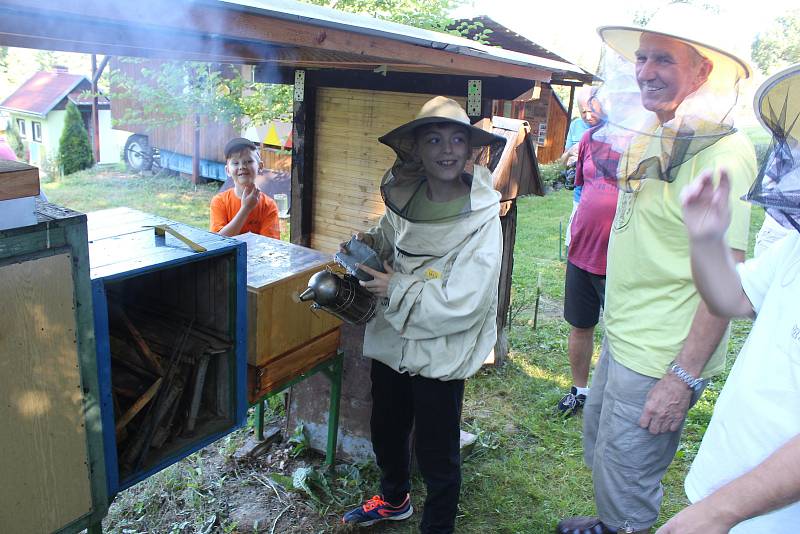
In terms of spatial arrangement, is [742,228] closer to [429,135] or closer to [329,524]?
[429,135]

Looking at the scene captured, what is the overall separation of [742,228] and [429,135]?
3.73ft

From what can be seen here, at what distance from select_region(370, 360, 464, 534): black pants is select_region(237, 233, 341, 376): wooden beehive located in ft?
1.15

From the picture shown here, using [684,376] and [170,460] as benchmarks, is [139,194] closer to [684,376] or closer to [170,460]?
[170,460]

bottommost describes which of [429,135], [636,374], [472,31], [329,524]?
[329,524]

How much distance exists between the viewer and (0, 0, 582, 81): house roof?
134 centimetres

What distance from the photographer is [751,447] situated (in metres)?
1.38

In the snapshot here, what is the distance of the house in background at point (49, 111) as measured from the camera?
22969 millimetres

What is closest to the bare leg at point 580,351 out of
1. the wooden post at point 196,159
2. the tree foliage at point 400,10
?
the tree foliage at point 400,10

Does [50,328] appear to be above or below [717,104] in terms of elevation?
below

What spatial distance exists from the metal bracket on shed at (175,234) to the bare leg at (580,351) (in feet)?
8.38

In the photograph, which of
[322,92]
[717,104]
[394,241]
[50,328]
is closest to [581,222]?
[394,241]

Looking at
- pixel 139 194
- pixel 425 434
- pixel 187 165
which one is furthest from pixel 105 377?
pixel 187 165

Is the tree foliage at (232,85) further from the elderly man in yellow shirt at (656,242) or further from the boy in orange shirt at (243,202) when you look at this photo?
the elderly man in yellow shirt at (656,242)

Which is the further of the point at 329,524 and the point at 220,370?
the point at 329,524
